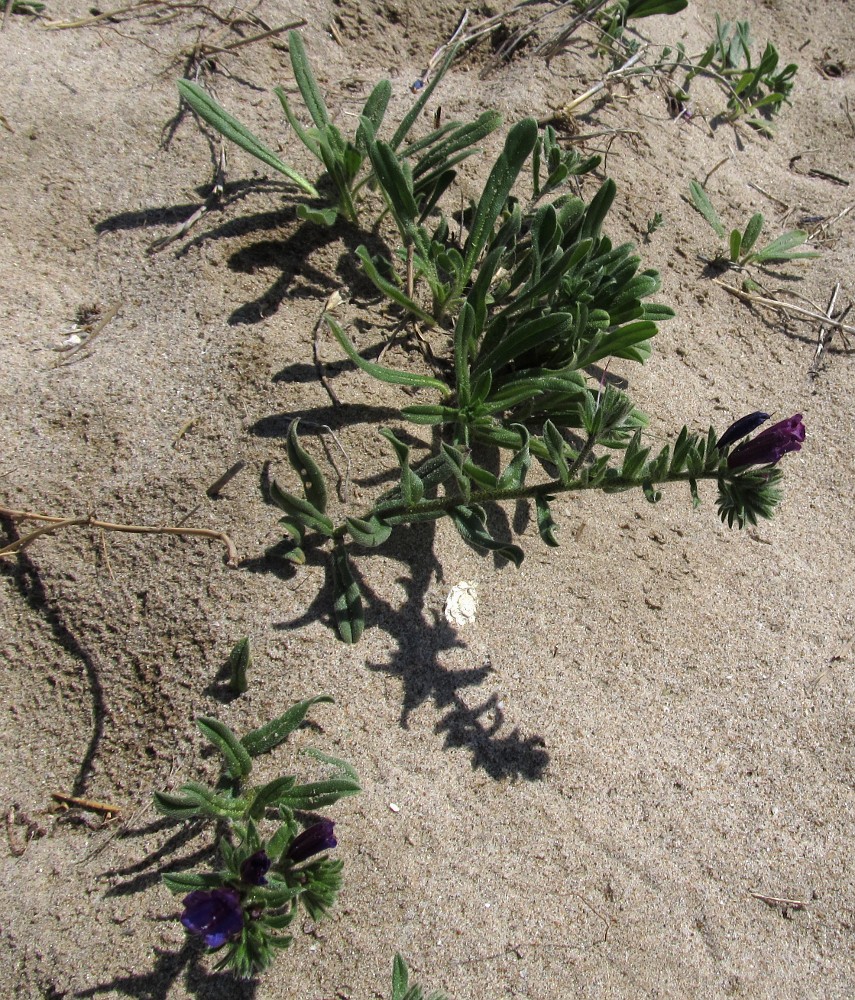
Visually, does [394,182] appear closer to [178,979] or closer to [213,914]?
[213,914]

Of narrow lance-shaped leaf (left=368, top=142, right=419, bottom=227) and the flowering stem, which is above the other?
narrow lance-shaped leaf (left=368, top=142, right=419, bottom=227)

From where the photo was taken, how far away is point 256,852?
1676 millimetres

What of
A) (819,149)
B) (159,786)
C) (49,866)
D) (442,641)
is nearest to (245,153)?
(442,641)

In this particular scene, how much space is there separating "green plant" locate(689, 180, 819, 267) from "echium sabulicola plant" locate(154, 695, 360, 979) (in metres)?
2.31

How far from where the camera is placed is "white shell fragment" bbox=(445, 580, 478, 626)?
7.23 feet

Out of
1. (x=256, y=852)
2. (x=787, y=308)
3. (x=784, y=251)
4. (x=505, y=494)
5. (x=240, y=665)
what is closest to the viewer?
(x=256, y=852)

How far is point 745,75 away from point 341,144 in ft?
6.66

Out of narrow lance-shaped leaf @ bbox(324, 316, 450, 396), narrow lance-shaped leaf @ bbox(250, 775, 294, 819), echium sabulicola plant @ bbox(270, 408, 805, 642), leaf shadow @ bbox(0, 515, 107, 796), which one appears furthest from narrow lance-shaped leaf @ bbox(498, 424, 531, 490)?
leaf shadow @ bbox(0, 515, 107, 796)

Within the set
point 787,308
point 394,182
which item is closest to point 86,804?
point 394,182

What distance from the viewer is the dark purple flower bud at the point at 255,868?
164cm

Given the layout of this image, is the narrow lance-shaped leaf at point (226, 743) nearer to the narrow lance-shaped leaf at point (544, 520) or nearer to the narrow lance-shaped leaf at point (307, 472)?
the narrow lance-shaped leaf at point (307, 472)

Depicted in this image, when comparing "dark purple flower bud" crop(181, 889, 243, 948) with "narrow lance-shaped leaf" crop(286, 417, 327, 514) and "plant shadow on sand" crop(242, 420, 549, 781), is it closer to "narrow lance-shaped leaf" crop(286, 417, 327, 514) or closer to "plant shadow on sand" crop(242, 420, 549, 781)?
"plant shadow on sand" crop(242, 420, 549, 781)

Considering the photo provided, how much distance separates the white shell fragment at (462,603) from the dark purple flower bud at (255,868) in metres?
0.78

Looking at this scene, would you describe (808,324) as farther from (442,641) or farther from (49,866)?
(49,866)
